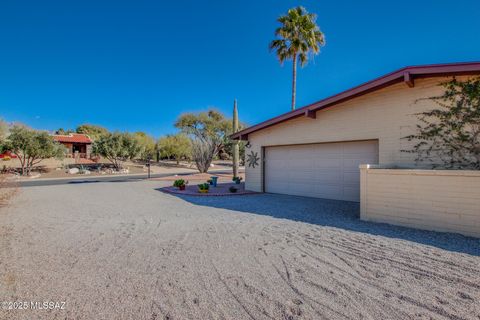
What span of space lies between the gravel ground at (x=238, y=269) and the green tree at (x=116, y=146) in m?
24.2

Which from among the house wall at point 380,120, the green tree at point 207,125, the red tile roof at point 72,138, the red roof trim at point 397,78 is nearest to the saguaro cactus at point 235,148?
the house wall at point 380,120

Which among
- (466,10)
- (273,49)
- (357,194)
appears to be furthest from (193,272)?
(273,49)

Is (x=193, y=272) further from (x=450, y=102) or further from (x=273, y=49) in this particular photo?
(x=273, y=49)

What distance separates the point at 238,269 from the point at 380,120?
7.11 meters

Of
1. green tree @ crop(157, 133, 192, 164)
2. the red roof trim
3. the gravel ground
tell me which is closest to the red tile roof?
green tree @ crop(157, 133, 192, 164)

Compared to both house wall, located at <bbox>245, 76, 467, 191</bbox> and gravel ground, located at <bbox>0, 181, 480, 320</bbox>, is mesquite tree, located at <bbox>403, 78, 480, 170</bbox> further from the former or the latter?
gravel ground, located at <bbox>0, 181, 480, 320</bbox>

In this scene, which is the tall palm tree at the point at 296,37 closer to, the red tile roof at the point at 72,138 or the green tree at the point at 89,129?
the red tile roof at the point at 72,138

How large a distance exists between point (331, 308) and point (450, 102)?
23.3 ft

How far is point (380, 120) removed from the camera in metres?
8.44

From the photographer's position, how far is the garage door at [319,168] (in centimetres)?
930

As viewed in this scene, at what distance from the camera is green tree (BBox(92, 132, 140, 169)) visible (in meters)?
29.4

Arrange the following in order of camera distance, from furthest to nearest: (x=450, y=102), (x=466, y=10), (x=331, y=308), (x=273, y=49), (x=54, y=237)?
(x=273, y=49) → (x=466, y=10) → (x=450, y=102) → (x=54, y=237) → (x=331, y=308)

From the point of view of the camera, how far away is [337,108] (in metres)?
9.55

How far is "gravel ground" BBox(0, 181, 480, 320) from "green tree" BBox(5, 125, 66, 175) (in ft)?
71.6
